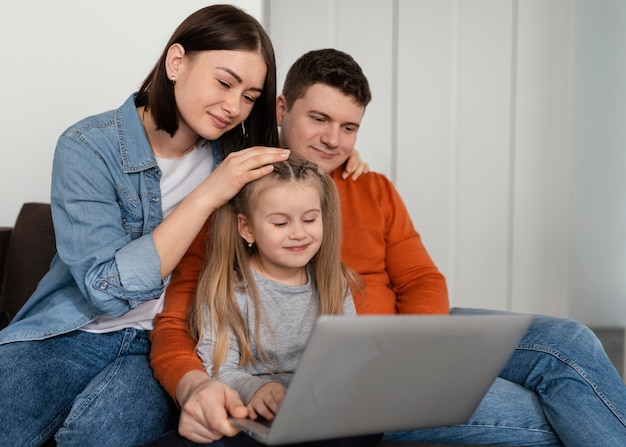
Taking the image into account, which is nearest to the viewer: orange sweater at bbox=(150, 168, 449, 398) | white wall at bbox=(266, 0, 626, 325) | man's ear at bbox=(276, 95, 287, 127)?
orange sweater at bbox=(150, 168, 449, 398)

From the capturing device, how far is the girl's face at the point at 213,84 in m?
1.47

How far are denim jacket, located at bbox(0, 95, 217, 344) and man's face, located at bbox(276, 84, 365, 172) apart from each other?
37cm

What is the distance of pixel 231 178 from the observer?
4.64ft

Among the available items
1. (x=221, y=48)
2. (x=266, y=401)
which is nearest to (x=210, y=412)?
(x=266, y=401)

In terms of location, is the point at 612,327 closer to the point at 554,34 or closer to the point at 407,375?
the point at 554,34

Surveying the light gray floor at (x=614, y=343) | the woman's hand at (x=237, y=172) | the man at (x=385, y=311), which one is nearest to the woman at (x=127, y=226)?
the woman's hand at (x=237, y=172)

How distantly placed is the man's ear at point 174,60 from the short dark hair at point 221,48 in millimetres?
12

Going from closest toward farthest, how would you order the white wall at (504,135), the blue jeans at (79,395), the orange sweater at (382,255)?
the blue jeans at (79,395), the orange sweater at (382,255), the white wall at (504,135)

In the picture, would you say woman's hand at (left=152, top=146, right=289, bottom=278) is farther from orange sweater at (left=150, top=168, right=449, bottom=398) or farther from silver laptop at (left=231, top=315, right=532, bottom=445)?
silver laptop at (left=231, top=315, right=532, bottom=445)

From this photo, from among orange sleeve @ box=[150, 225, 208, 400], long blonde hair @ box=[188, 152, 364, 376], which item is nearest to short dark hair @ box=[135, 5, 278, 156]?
long blonde hair @ box=[188, 152, 364, 376]

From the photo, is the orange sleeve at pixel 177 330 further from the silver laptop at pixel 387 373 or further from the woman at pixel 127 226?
the silver laptop at pixel 387 373

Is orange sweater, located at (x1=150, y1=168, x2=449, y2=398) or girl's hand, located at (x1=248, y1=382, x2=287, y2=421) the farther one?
orange sweater, located at (x1=150, y1=168, x2=449, y2=398)

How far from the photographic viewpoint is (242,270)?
1.51 m

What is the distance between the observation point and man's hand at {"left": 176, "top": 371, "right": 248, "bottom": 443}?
1.19m
